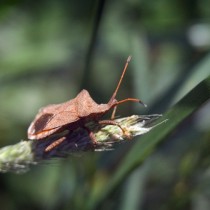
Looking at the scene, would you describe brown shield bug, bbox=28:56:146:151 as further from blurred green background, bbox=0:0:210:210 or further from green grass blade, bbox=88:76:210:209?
blurred green background, bbox=0:0:210:210

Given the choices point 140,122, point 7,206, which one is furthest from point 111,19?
point 140,122

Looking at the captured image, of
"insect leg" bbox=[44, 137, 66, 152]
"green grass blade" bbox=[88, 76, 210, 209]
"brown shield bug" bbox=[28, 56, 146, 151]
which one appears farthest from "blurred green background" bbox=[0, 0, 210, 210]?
"insect leg" bbox=[44, 137, 66, 152]

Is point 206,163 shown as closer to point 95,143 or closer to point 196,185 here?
point 196,185

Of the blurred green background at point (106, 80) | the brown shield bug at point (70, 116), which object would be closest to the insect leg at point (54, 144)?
the brown shield bug at point (70, 116)

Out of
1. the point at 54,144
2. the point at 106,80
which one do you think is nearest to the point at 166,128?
the point at 54,144

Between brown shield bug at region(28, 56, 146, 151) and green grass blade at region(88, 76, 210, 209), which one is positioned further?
brown shield bug at region(28, 56, 146, 151)

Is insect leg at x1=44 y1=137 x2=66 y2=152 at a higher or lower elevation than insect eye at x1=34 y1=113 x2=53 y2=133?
higher
